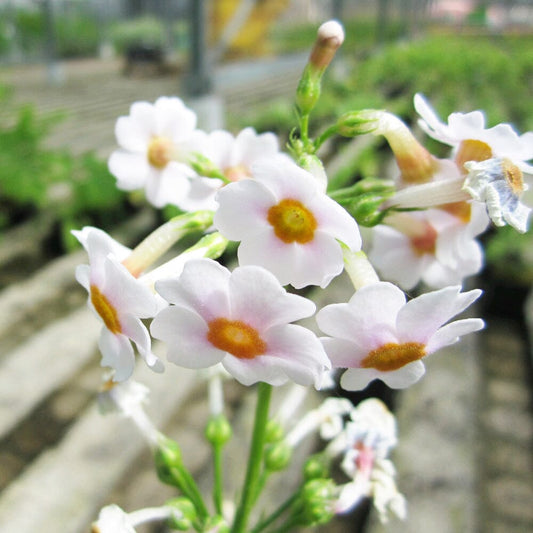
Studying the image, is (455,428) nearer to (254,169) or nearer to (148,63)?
(254,169)

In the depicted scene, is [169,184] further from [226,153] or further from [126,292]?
[126,292]

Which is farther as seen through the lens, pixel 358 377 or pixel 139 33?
pixel 139 33

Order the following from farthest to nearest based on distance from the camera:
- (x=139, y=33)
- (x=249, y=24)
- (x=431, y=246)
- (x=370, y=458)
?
1. (x=139, y=33)
2. (x=249, y=24)
3. (x=370, y=458)
4. (x=431, y=246)

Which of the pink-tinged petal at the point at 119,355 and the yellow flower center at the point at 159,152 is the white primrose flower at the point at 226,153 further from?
the pink-tinged petal at the point at 119,355

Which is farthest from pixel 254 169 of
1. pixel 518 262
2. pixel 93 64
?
pixel 93 64

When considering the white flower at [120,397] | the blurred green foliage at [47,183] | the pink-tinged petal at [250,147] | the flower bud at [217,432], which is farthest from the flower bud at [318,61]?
the blurred green foliage at [47,183]

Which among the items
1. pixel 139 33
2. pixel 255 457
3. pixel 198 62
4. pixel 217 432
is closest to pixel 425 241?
pixel 255 457
